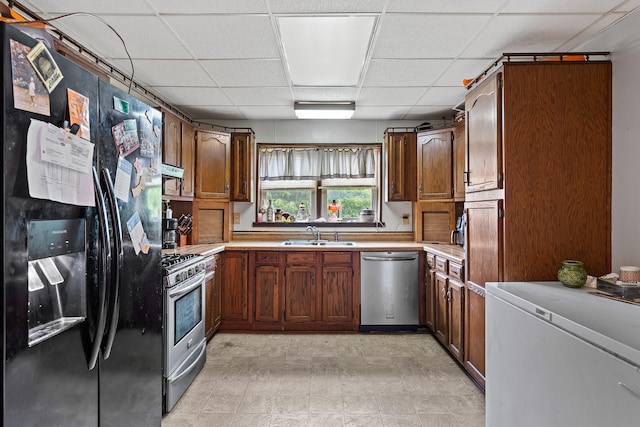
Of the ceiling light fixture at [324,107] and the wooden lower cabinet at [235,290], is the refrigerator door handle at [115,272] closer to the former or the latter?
the wooden lower cabinet at [235,290]

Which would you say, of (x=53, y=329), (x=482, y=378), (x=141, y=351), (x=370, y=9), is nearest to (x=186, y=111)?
(x=370, y=9)

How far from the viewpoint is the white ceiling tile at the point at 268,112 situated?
3.87 m

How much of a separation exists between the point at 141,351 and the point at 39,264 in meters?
0.71

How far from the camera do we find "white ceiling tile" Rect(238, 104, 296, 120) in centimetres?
387

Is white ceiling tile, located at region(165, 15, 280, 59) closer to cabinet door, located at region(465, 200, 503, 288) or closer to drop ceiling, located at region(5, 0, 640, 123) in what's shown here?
drop ceiling, located at region(5, 0, 640, 123)

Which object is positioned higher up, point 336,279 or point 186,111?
point 186,111

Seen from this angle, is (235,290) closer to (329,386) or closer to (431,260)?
(329,386)

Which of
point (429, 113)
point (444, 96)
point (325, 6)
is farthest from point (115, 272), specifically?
point (429, 113)

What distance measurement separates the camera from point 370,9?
201cm

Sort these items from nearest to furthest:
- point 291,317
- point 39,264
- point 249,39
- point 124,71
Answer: point 39,264 → point 249,39 → point 124,71 → point 291,317

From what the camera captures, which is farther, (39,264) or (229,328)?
(229,328)

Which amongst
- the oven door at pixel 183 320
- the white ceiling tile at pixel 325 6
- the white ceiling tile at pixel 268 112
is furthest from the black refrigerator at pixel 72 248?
the white ceiling tile at pixel 268 112

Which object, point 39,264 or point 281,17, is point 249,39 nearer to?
point 281,17

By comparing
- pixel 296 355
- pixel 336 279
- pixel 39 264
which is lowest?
pixel 296 355
